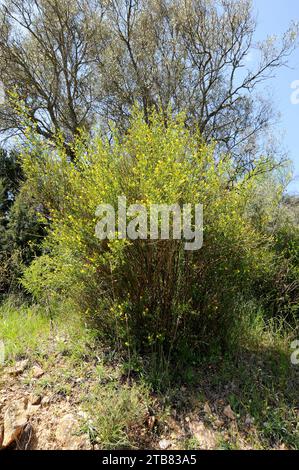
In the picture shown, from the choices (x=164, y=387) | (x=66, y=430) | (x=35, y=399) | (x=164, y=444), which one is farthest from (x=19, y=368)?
(x=164, y=444)

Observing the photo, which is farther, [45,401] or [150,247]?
[150,247]

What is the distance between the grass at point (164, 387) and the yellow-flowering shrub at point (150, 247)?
21cm

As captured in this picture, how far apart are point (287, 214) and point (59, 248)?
364cm

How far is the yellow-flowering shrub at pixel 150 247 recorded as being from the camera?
234 centimetres

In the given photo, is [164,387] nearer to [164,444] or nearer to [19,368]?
[164,444]

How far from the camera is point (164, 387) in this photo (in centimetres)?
234

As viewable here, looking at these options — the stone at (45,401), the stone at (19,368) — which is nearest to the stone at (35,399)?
the stone at (45,401)

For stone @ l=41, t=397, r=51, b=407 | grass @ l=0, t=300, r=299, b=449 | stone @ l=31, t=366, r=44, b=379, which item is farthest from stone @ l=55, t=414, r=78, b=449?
stone @ l=31, t=366, r=44, b=379

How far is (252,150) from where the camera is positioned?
8070mm

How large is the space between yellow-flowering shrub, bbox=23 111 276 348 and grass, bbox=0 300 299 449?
0.21 metres

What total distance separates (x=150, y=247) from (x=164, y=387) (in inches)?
39.4

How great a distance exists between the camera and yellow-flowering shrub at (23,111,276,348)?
234 cm

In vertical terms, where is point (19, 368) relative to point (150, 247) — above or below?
below
